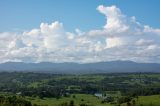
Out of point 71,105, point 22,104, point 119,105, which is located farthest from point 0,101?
point 119,105

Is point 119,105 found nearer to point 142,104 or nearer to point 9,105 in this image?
point 142,104

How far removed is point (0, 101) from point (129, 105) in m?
67.4

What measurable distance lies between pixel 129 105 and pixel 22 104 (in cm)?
5717

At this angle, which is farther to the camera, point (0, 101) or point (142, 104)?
point (142, 104)

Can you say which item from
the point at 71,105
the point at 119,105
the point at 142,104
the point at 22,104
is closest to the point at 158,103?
the point at 142,104

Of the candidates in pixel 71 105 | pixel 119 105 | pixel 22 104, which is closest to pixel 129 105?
pixel 119 105

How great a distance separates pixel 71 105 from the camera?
18662 centimetres

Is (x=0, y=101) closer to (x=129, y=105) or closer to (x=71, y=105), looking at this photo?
(x=71, y=105)

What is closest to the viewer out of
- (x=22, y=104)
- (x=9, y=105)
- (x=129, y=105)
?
(x=9, y=105)

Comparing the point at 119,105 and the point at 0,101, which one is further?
the point at 119,105

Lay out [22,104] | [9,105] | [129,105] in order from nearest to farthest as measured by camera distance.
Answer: [9,105] → [22,104] → [129,105]

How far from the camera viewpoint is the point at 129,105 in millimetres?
195375

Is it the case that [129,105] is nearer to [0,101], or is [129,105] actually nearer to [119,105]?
[119,105]

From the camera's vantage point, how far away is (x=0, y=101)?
176 metres
